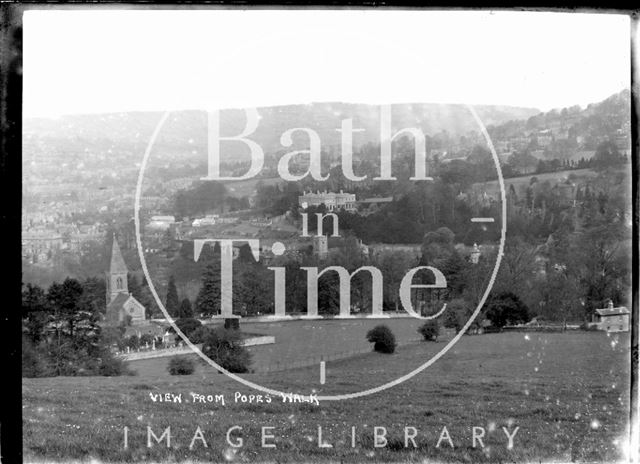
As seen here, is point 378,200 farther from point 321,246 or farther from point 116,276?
→ point 116,276

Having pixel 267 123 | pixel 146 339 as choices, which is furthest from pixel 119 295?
pixel 267 123

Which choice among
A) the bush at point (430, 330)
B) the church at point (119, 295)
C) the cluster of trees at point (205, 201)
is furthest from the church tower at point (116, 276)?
the bush at point (430, 330)

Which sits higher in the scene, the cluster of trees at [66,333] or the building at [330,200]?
the building at [330,200]

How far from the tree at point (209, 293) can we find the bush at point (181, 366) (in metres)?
0.36

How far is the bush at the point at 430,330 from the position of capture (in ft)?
17.5

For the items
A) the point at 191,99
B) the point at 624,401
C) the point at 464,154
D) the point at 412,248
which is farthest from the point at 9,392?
the point at 624,401

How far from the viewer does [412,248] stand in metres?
5.36

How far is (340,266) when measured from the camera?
17.6 feet

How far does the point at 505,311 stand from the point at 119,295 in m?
2.70

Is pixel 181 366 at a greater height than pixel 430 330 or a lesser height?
lesser

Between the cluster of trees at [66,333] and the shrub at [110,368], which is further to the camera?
the shrub at [110,368]

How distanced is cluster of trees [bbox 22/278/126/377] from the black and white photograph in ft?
0.05

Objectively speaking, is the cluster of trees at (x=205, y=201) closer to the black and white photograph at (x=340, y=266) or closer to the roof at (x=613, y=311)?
the black and white photograph at (x=340, y=266)

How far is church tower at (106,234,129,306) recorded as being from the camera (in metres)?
5.32
